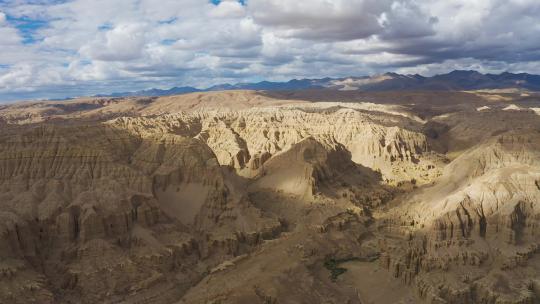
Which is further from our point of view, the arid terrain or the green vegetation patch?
the green vegetation patch

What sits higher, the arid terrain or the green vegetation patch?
the arid terrain

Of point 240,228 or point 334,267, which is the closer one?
point 334,267

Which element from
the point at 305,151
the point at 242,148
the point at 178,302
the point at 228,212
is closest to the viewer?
the point at 178,302

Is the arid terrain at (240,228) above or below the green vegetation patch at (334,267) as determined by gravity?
above

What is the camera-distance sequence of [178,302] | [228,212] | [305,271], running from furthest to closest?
[228,212]
[305,271]
[178,302]

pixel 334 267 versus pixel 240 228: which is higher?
pixel 240 228

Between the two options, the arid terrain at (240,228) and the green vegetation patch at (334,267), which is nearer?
the arid terrain at (240,228)

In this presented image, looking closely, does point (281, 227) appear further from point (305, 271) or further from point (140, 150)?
point (140, 150)

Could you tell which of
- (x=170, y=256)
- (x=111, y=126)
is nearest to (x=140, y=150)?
(x=111, y=126)
